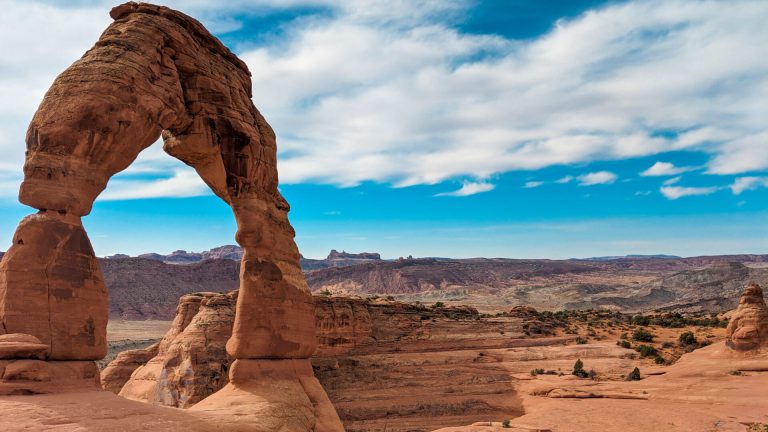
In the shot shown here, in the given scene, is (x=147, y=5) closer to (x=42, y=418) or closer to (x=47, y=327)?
(x=47, y=327)

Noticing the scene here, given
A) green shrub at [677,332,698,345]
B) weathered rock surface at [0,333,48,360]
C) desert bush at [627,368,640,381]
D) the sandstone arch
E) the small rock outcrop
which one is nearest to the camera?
weathered rock surface at [0,333,48,360]

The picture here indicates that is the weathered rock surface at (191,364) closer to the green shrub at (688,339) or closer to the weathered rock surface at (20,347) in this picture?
the weathered rock surface at (20,347)

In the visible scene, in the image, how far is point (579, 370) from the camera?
35062 mm

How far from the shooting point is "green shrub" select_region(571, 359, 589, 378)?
3459 centimetres

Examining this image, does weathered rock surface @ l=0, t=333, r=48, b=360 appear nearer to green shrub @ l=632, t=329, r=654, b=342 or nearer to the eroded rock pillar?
the eroded rock pillar

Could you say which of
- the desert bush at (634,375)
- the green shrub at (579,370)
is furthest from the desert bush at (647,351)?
the desert bush at (634,375)

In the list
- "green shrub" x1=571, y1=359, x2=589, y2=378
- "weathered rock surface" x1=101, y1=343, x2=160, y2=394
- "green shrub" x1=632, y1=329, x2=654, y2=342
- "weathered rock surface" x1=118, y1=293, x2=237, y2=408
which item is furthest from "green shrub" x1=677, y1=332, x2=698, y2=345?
"weathered rock surface" x1=101, y1=343, x2=160, y2=394

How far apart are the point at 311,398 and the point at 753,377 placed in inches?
907

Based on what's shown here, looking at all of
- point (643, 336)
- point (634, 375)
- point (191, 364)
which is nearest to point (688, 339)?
point (643, 336)

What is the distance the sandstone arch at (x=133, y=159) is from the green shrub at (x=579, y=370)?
79.0ft

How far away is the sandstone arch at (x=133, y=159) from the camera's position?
9.89 meters

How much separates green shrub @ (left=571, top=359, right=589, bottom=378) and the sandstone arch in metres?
24.1

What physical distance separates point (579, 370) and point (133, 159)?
101 feet

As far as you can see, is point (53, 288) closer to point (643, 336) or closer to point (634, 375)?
point (634, 375)
